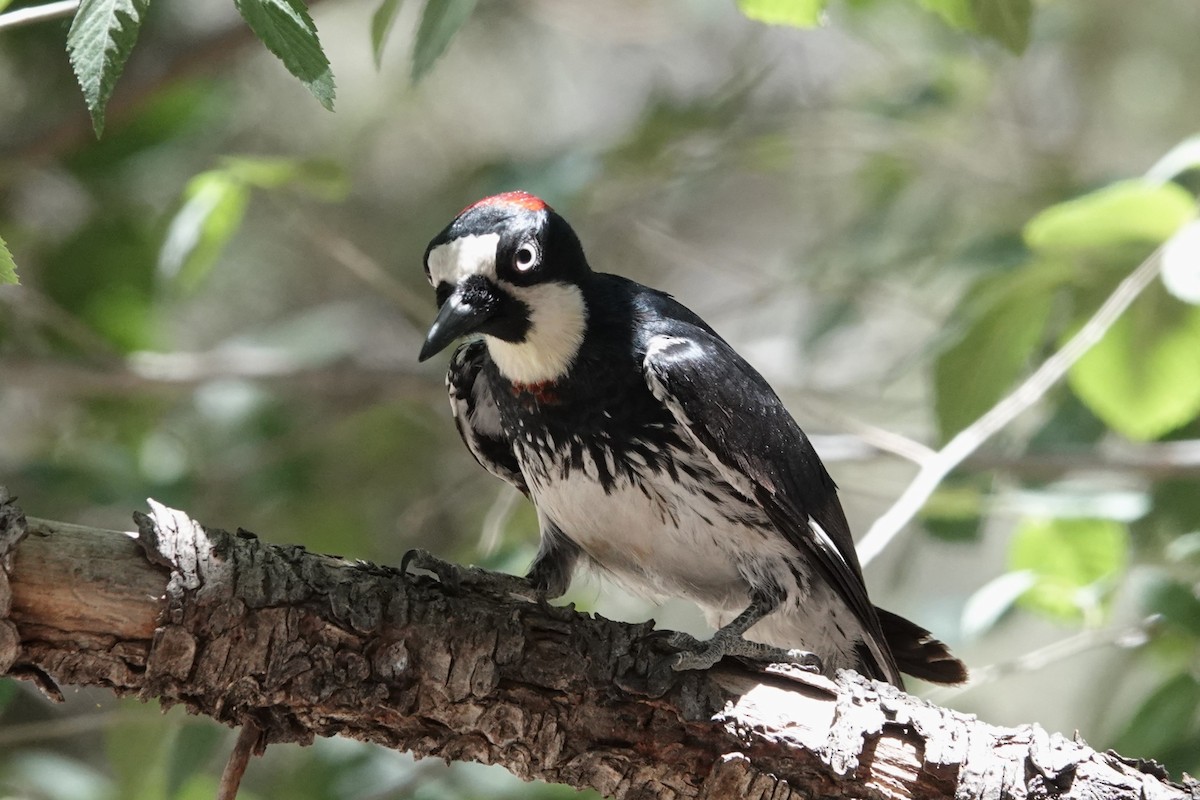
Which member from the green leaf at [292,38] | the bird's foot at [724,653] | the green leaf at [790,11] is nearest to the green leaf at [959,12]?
the green leaf at [790,11]

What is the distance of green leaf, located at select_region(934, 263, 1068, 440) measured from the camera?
3.65 meters

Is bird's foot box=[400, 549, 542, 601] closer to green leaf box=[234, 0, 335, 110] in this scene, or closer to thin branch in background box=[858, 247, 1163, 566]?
thin branch in background box=[858, 247, 1163, 566]

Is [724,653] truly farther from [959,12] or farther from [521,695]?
[959,12]

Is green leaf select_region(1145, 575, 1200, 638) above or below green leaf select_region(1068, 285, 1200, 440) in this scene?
below

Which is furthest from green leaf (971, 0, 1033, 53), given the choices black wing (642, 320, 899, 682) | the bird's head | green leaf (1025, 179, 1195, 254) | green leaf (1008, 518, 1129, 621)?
green leaf (1008, 518, 1129, 621)

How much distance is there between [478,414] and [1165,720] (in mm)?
2151

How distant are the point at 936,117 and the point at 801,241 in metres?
2.57

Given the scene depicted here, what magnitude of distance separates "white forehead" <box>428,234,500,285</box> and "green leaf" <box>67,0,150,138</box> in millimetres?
1371

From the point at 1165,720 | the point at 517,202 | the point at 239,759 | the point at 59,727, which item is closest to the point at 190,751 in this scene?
the point at 59,727

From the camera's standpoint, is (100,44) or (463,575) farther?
(463,575)

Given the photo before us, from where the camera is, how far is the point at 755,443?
3.18 meters

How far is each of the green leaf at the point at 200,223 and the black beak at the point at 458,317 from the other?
110 cm

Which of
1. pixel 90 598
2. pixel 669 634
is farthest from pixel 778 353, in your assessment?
pixel 90 598

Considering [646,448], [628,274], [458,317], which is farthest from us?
[628,274]
